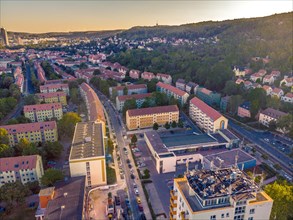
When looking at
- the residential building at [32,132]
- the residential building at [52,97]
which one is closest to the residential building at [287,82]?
the residential building at [52,97]

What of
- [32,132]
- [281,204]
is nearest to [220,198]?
[281,204]

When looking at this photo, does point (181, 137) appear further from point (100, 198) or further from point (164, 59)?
point (164, 59)

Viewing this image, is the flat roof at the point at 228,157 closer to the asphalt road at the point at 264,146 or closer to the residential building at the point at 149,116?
the asphalt road at the point at 264,146

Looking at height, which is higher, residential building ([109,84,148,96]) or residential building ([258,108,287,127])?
residential building ([109,84,148,96])

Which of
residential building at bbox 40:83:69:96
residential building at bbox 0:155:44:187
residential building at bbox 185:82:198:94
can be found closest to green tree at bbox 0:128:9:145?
residential building at bbox 0:155:44:187

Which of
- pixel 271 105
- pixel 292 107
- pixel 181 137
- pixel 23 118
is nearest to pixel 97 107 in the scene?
pixel 23 118

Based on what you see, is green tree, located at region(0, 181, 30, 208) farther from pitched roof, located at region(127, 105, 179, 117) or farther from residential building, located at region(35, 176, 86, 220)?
pitched roof, located at region(127, 105, 179, 117)
